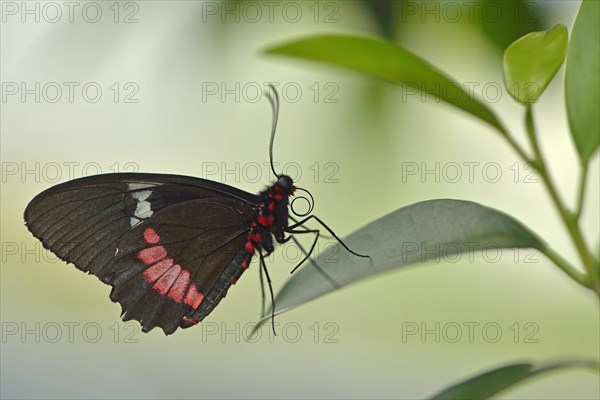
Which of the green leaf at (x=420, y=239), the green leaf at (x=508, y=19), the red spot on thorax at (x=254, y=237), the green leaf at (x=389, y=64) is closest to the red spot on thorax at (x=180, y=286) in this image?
the red spot on thorax at (x=254, y=237)

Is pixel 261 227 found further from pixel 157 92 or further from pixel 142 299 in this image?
pixel 157 92

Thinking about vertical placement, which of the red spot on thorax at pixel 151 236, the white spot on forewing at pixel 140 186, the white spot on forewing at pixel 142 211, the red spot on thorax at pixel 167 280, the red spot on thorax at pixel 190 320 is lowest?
the red spot on thorax at pixel 190 320

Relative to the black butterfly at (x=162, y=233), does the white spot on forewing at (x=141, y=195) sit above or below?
above

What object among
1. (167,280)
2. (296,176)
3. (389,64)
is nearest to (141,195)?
(167,280)

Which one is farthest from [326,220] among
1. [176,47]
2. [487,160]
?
[176,47]

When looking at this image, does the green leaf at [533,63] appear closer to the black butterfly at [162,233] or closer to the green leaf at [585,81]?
the green leaf at [585,81]

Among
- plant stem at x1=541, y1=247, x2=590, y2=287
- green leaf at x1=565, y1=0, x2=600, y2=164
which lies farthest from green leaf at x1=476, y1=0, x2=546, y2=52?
plant stem at x1=541, y1=247, x2=590, y2=287

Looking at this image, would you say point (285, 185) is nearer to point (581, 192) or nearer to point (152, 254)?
point (152, 254)
